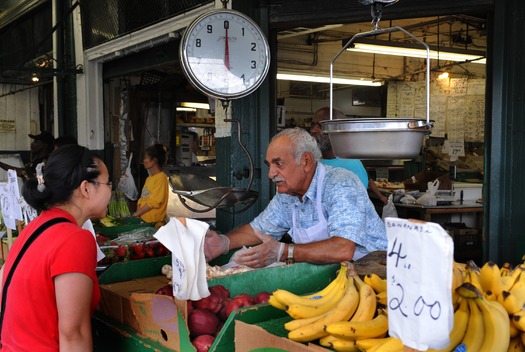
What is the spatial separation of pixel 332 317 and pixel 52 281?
3.42ft

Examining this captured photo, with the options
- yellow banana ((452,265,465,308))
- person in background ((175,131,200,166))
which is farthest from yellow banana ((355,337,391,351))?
person in background ((175,131,200,166))

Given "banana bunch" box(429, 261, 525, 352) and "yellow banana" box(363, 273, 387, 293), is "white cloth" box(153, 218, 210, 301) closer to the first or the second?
"yellow banana" box(363, 273, 387, 293)

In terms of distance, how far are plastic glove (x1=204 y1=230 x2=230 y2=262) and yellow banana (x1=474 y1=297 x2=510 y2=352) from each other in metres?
1.96

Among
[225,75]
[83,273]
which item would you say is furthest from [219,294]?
[225,75]

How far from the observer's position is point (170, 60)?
608 centimetres

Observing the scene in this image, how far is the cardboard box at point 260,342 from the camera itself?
1.66 metres

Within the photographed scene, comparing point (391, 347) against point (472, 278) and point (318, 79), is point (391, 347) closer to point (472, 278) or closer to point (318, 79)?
point (472, 278)

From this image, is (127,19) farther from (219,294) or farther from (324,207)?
(219,294)

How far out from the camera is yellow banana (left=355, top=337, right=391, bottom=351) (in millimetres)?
1560

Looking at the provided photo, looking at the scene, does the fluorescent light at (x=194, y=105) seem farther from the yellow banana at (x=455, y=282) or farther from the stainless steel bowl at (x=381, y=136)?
the yellow banana at (x=455, y=282)

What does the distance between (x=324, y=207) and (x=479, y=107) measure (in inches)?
321

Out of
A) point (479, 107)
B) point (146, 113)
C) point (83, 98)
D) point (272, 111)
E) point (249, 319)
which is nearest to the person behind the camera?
point (249, 319)

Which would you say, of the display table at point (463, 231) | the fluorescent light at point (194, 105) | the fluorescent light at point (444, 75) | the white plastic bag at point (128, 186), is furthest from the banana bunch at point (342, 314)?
the fluorescent light at point (444, 75)

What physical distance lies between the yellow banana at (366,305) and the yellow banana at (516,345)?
430mm
